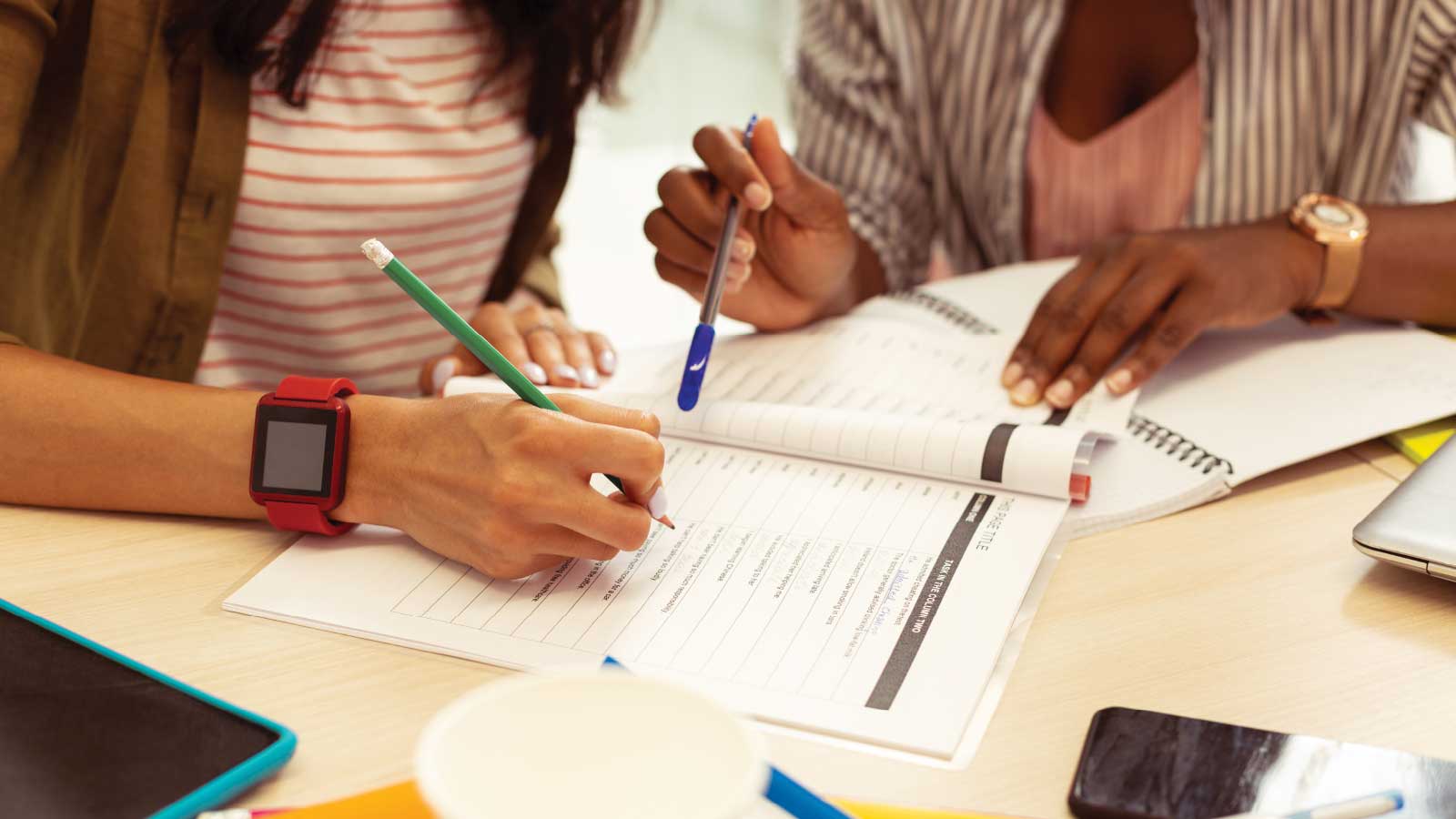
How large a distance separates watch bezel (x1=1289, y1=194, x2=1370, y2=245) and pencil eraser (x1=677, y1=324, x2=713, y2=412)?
1.62 feet

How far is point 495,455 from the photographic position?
0.61m

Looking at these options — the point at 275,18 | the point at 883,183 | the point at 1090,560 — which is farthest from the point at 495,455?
the point at 883,183

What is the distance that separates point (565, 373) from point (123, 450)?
0.96 ft

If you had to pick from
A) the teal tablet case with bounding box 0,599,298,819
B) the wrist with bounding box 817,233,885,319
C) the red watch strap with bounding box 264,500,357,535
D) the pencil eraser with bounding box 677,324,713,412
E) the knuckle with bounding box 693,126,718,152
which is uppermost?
the knuckle with bounding box 693,126,718,152

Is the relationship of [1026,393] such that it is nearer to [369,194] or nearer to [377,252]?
[377,252]

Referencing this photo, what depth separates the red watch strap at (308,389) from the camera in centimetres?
67

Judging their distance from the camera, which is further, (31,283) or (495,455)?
(31,283)

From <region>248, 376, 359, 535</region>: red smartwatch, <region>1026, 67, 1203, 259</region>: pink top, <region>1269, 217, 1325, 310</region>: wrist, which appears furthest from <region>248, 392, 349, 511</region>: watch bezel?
<region>1026, 67, 1203, 259</region>: pink top

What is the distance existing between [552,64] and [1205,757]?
0.87 meters

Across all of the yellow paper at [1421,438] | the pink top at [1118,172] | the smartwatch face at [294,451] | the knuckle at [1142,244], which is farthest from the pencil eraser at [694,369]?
the pink top at [1118,172]

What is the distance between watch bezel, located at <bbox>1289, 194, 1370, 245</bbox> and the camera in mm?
919

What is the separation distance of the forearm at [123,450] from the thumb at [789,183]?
15.0 inches

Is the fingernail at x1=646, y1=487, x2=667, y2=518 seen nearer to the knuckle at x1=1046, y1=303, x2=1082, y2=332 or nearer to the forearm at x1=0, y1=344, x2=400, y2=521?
the forearm at x1=0, y1=344, x2=400, y2=521

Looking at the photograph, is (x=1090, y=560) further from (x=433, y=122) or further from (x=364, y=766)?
(x=433, y=122)
